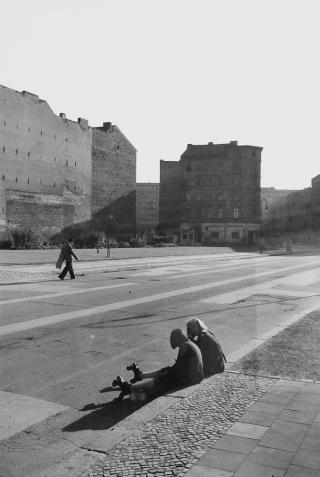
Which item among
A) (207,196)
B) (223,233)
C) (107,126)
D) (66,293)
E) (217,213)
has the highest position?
(107,126)

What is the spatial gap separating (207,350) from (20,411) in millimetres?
2309

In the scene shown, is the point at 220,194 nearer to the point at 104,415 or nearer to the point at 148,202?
the point at 148,202

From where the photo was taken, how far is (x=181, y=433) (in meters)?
4.11

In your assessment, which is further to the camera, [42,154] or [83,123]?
[83,123]

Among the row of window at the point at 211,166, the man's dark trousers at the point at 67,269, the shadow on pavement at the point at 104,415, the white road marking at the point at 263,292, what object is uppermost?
the row of window at the point at 211,166

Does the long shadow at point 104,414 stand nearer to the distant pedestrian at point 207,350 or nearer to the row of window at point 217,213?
the distant pedestrian at point 207,350

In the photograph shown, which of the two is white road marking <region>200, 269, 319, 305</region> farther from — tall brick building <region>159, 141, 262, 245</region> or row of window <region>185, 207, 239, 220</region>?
row of window <region>185, 207, 239, 220</region>

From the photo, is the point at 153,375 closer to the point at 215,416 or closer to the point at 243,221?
the point at 215,416

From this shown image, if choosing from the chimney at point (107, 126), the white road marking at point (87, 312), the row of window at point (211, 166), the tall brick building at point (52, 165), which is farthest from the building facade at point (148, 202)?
the white road marking at point (87, 312)

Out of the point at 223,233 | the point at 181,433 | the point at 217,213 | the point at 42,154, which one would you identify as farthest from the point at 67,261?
the point at 217,213

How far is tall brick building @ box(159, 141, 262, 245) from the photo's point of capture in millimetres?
68000

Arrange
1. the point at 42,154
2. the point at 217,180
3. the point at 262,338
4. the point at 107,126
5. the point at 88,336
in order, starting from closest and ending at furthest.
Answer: the point at 262,338
the point at 88,336
the point at 42,154
the point at 107,126
the point at 217,180

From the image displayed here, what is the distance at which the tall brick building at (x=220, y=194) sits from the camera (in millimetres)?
68000

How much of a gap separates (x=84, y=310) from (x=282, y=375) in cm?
587
